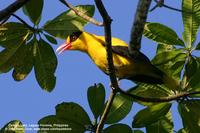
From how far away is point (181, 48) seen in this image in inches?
159

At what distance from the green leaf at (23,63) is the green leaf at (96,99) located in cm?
57

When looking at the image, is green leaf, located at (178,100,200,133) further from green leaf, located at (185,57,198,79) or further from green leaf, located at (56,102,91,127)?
green leaf, located at (56,102,91,127)

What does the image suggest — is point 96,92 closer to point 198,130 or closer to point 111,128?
point 111,128

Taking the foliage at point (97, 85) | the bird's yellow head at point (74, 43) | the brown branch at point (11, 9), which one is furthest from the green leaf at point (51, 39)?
the brown branch at point (11, 9)

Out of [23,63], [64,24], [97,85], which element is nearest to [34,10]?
[64,24]

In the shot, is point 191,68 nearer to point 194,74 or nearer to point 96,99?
point 194,74

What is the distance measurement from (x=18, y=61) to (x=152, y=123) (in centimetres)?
115

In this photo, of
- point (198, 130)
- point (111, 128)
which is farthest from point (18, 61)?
point (198, 130)

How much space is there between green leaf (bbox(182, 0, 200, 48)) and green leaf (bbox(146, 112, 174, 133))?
1.96 feet

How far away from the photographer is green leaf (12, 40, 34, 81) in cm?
398

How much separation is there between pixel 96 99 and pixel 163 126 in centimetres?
57

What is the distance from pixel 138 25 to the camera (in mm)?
2783

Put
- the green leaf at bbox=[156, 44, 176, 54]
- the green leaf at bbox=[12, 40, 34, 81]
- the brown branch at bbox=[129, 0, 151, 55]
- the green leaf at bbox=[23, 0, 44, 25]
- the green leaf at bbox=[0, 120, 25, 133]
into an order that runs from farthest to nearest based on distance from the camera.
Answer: the green leaf at bbox=[156, 44, 176, 54], the green leaf at bbox=[12, 40, 34, 81], the green leaf at bbox=[0, 120, 25, 133], the green leaf at bbox=[23, 0, 44, 25], the brown branch at bbox=[129, 0, 151, 55]

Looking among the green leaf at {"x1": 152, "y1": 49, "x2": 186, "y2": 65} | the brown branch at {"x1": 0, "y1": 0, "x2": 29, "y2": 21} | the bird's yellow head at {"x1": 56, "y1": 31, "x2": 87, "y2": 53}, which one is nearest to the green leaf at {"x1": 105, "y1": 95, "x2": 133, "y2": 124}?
the green leaf at {"x1": 152, "y1": 49, "x2": 186, "y2": 65}
